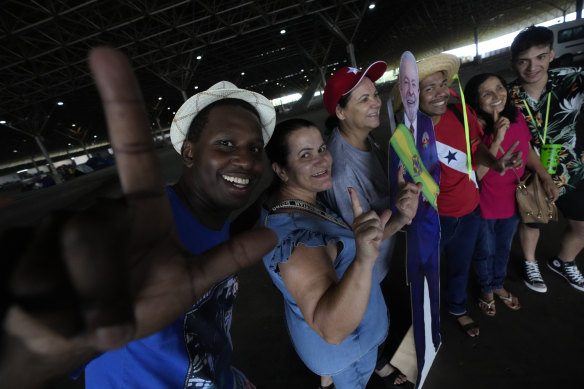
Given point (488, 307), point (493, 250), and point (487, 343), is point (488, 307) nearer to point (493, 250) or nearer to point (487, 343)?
point (487, 343)

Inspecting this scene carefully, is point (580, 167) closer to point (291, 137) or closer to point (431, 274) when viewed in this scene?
point (431, 274)

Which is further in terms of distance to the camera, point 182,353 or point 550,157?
point 550,157

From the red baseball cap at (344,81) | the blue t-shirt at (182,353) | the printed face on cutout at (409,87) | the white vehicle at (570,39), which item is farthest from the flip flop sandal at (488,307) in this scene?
the white vehicle at (570,39)

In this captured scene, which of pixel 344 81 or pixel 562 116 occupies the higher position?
pixel 344 81

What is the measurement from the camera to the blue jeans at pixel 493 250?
6.57 feet

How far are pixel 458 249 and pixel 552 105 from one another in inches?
52.7

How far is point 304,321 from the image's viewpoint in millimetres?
1167

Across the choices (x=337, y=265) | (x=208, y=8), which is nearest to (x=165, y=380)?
(x=337, y=265)

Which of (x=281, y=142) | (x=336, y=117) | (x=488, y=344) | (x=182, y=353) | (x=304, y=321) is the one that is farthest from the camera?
(x=488, y=344)

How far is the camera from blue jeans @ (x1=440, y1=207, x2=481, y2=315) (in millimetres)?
1838

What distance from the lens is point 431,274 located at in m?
1.51

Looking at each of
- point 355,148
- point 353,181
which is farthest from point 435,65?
point 353,181

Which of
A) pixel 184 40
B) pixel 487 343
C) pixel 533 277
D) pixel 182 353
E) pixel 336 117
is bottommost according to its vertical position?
pixel 487 343

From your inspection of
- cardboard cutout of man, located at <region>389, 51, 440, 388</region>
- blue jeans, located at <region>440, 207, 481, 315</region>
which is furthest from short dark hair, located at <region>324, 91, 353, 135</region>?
blue jeans, located at <region>440, 207, 481, 315</region>
